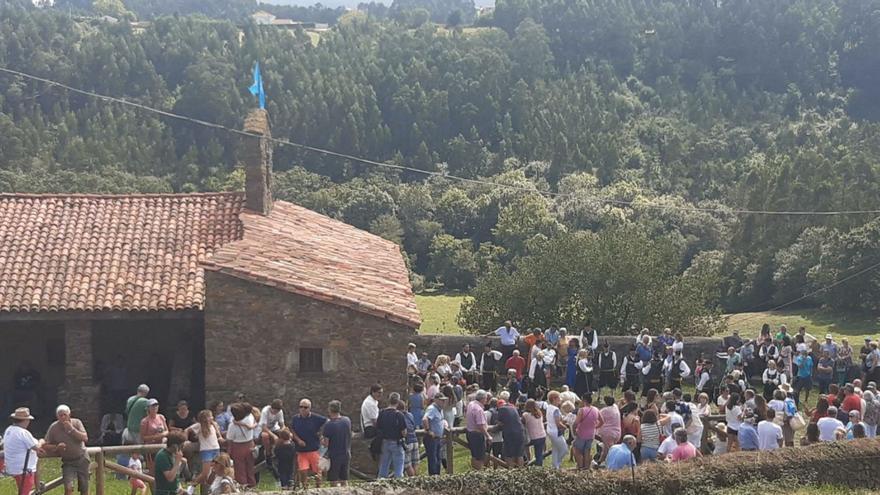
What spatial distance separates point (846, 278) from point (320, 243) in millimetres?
28444

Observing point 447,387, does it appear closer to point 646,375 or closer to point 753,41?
point 646,375

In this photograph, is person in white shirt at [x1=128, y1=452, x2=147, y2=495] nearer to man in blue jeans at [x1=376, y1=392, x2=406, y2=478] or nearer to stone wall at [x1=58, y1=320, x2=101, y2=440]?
man in blue jeans at [x1=376, y1=392, x2=406, y2=478]

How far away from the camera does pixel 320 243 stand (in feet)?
84.7

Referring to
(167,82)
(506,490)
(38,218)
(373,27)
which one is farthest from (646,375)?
(373,27)

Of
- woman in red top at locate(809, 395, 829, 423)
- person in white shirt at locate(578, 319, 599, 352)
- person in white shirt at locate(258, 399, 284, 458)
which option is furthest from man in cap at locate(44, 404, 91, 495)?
person in white shirt at locate(578, 319, 599, 352)

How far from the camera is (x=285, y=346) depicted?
2020cm

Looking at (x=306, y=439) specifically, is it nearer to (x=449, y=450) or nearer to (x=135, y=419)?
(x=449, y=450)

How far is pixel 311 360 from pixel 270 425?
12.1 feet

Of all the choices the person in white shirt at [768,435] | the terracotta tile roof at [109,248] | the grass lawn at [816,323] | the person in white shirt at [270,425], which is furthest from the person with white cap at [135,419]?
the grass lawn at [816,323]

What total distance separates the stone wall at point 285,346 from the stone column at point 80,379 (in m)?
2.94

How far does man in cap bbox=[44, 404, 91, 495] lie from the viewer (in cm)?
1450

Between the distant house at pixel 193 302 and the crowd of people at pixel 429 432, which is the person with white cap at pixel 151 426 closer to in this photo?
the crowd of people at pixel 429 432

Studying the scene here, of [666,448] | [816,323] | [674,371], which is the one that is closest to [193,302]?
[674,371]

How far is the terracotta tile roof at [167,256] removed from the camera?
21094 mm
